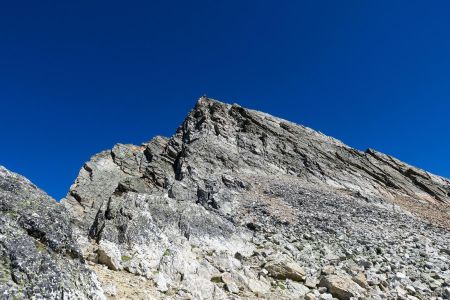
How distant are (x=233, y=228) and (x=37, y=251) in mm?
14394

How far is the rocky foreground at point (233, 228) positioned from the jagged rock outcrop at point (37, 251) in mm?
33

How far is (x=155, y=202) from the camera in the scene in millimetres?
21891

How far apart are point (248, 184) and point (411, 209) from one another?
1757 cm

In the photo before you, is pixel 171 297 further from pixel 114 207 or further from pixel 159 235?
pixel 114 207

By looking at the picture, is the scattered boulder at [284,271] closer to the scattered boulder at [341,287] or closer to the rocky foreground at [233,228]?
the rocky foreground at [233,228]

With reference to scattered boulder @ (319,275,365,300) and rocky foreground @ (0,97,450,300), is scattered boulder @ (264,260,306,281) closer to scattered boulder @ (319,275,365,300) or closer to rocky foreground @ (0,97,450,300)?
rocky foreground @ (0,97,450,300)

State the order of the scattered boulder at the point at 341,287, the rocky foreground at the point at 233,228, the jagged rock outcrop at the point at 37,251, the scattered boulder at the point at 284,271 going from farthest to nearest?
the scattered boulder at the point at 284,271 → the scattered boulder at the point at 341,287 → the rocky foreground at the point at 233,228 → the jagged rock outcrop at the point at 37,251

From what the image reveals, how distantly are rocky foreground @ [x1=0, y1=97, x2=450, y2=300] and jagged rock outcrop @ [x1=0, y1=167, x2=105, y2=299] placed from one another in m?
0.03

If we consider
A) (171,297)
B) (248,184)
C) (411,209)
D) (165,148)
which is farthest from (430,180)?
(171,297)

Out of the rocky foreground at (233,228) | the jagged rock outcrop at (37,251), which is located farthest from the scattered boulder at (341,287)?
the jagged rock outcrop at (37,251)

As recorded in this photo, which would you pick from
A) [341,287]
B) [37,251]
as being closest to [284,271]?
[341,287]

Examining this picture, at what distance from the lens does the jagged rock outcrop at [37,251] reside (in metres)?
9.27

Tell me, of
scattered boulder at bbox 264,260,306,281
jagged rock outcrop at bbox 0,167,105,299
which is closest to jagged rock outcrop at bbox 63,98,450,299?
scattered boulder at bbox 264,260,306,281

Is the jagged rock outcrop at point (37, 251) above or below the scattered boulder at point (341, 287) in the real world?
below
